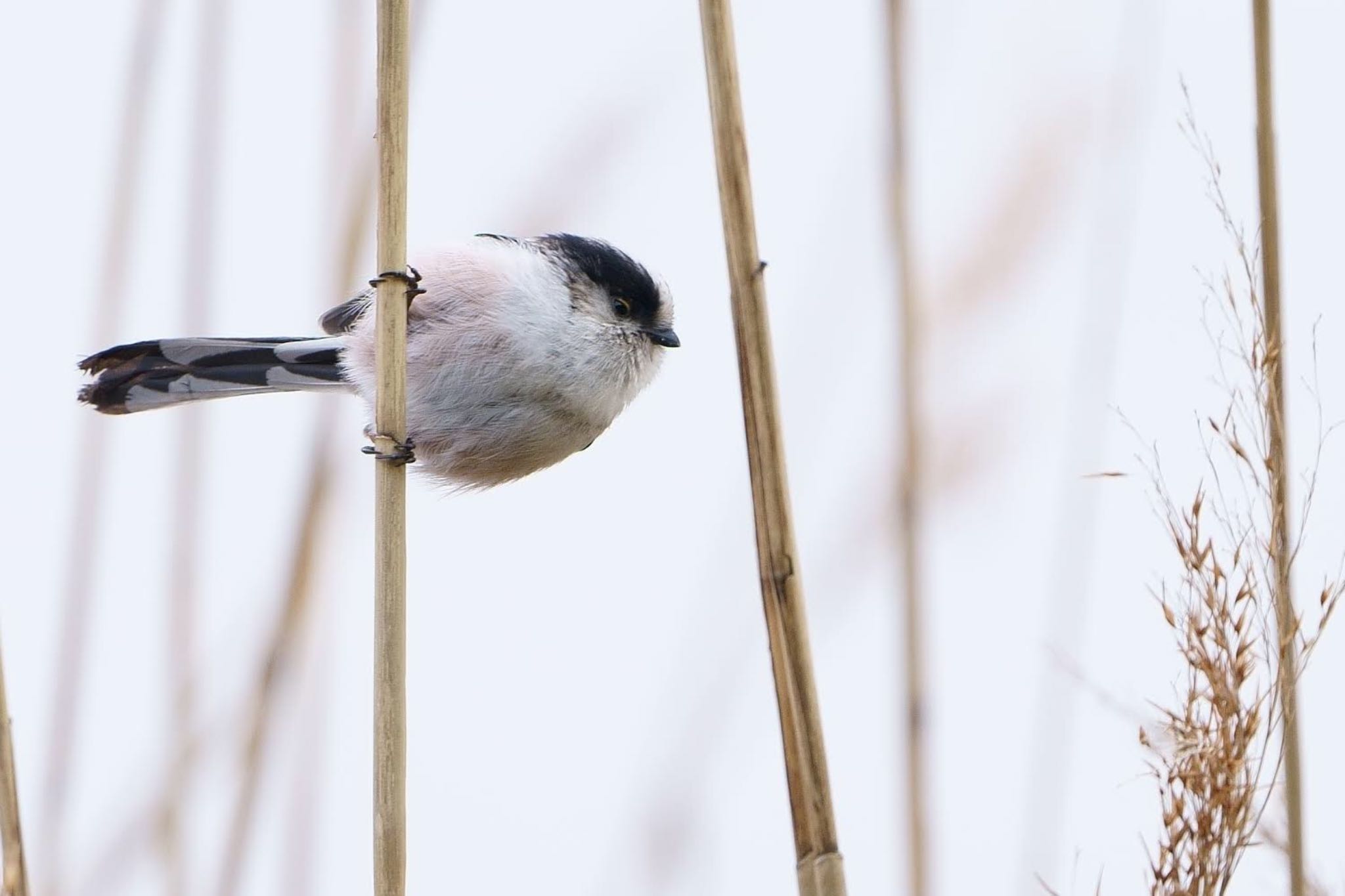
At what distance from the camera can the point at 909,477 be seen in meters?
1.58

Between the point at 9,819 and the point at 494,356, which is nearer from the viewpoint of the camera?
the point at 9,819

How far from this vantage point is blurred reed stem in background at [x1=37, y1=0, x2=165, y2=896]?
5.58 feet

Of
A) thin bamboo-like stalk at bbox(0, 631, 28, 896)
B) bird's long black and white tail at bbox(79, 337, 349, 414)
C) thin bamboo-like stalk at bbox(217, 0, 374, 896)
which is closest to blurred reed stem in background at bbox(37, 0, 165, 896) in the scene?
bird's long black and white tail at bbox(79, 337, 349, 414)

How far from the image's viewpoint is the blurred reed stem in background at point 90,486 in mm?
1702

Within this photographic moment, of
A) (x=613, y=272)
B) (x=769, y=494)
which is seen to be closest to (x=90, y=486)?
(x=613, y=272)

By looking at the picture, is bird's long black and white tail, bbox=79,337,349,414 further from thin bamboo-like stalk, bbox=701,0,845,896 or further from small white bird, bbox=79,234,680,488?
thin bamboo-like stalk, bbox=701,0,845,896

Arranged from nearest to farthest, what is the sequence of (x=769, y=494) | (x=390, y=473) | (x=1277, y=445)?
1. (x=1277, y=445)
2. (x=769, y=494)
3. (x=390, y=473)

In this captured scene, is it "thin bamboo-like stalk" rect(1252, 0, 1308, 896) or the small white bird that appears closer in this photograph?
"thin bamboo-like stalk" rect(1252, 0, 1308, 896)

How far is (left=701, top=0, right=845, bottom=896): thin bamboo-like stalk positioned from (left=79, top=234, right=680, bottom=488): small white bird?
92 centimetres

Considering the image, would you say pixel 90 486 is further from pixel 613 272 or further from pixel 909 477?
pixel 909 477

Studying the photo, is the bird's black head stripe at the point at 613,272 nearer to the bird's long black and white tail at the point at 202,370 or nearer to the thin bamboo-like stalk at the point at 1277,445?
the bird's long black and white tail at the point at 202,370

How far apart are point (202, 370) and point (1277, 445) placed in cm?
163

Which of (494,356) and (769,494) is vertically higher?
(494,356)

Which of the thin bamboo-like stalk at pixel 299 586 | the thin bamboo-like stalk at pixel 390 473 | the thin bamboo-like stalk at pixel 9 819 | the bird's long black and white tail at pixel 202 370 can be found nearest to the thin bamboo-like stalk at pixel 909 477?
the thin bamboo-like stalk at pixel 390 473
